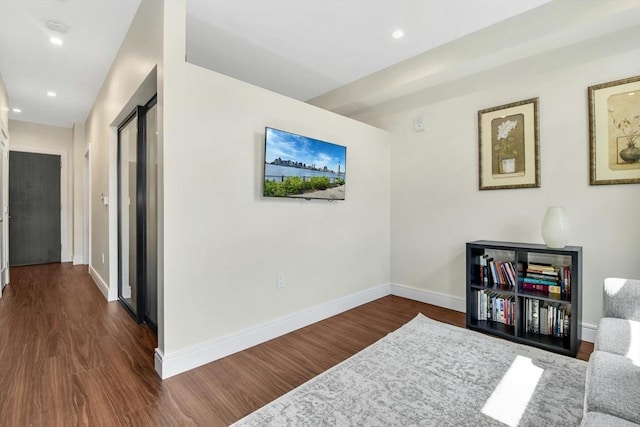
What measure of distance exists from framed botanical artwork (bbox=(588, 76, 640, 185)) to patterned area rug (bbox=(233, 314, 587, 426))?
1480 mm

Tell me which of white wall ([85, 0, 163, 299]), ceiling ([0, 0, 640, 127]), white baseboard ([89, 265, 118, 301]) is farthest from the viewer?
white baseboard ([89, 265, 118, 301])

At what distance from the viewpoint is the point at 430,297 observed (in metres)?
3.43

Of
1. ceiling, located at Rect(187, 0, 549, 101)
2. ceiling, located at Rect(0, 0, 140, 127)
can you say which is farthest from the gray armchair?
ceiling, located at Rect(0, 0, 140, 127)

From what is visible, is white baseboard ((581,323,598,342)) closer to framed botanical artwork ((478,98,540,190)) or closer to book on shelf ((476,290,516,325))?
book on shelf ((476,290,516,325))

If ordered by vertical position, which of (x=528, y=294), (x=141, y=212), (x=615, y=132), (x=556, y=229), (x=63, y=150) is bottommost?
(x=528, y=294)

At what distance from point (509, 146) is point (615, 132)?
2.39ft

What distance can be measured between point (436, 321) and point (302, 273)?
1.39 meters

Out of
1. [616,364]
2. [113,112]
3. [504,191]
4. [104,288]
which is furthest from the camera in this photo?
[104,288]

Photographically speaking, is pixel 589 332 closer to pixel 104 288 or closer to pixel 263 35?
pixel 263 35

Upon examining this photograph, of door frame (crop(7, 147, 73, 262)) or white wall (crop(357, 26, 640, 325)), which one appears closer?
white wall (crop(357, 26, 640, 325))

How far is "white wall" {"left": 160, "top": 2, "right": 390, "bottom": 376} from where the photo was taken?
1.97 m

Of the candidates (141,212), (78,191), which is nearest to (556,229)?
(141,212)

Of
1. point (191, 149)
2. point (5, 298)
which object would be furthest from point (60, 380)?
point (5, 298)

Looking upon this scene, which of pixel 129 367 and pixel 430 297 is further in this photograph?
pixel 430 297
